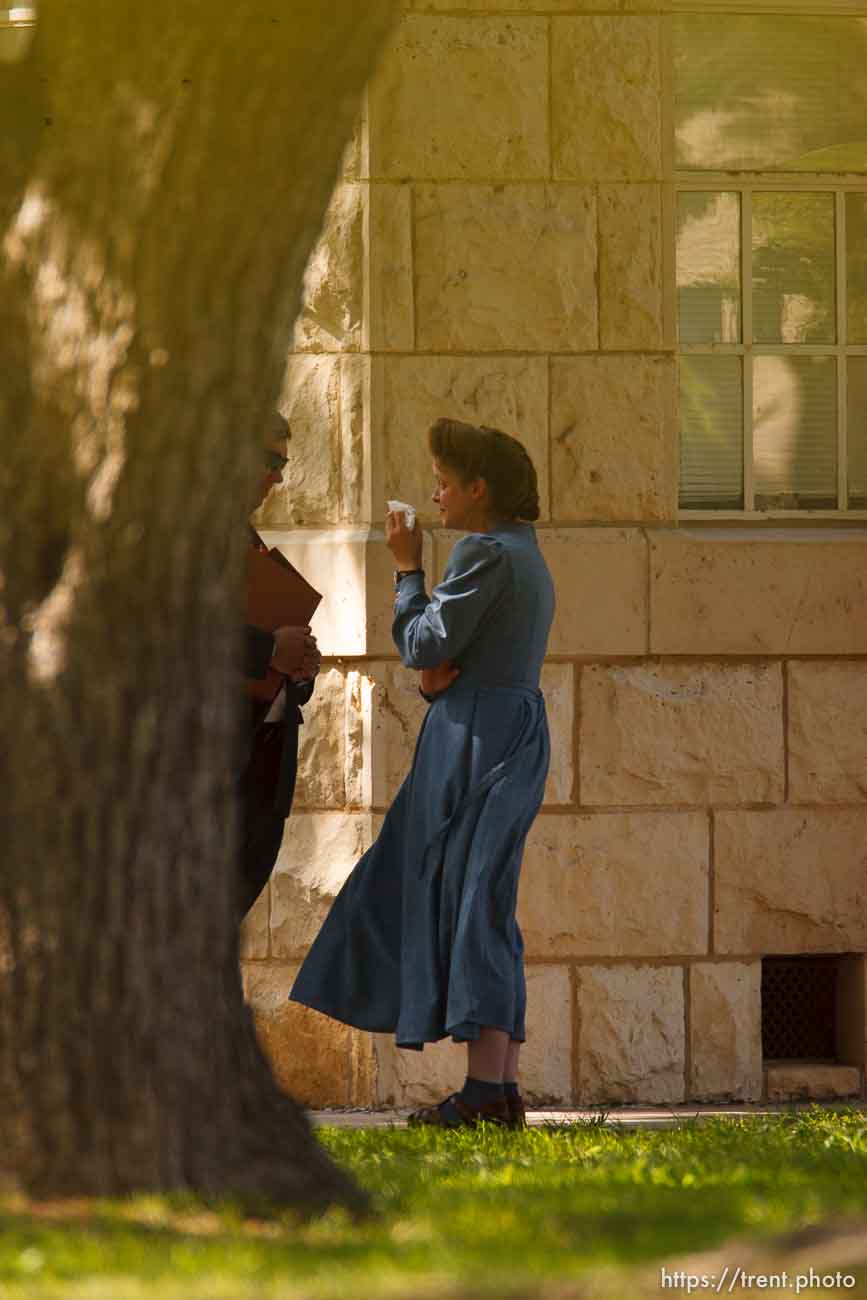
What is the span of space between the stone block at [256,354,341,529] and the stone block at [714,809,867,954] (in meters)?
1.76

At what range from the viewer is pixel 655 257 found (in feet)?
23.9

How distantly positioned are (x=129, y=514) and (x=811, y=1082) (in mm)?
4459

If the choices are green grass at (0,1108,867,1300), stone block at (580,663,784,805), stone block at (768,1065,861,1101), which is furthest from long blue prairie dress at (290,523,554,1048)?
stone block at (768,1065,861,1101)

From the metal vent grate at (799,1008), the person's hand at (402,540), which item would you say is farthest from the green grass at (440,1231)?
the metal vent grate at (799,1008)

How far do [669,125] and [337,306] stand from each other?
52.4 inches

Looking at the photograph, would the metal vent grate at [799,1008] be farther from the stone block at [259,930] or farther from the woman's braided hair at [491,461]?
the woman's braided hair at [491,461]

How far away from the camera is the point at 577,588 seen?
23.6 ft

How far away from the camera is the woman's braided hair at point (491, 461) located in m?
6.08

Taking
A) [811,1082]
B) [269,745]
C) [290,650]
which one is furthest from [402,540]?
[811,1082]

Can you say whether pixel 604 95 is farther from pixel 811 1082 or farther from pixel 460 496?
pixel 811 1082

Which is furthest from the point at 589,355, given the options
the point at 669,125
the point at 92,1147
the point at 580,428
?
the point at 92,1147

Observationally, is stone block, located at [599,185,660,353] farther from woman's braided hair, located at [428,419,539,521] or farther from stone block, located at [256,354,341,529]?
woman's braided hair, located at [428,419,539,521]

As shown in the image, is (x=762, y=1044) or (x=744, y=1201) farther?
(x=762, y=1044)

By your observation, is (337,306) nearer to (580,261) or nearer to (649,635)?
(580,261)
